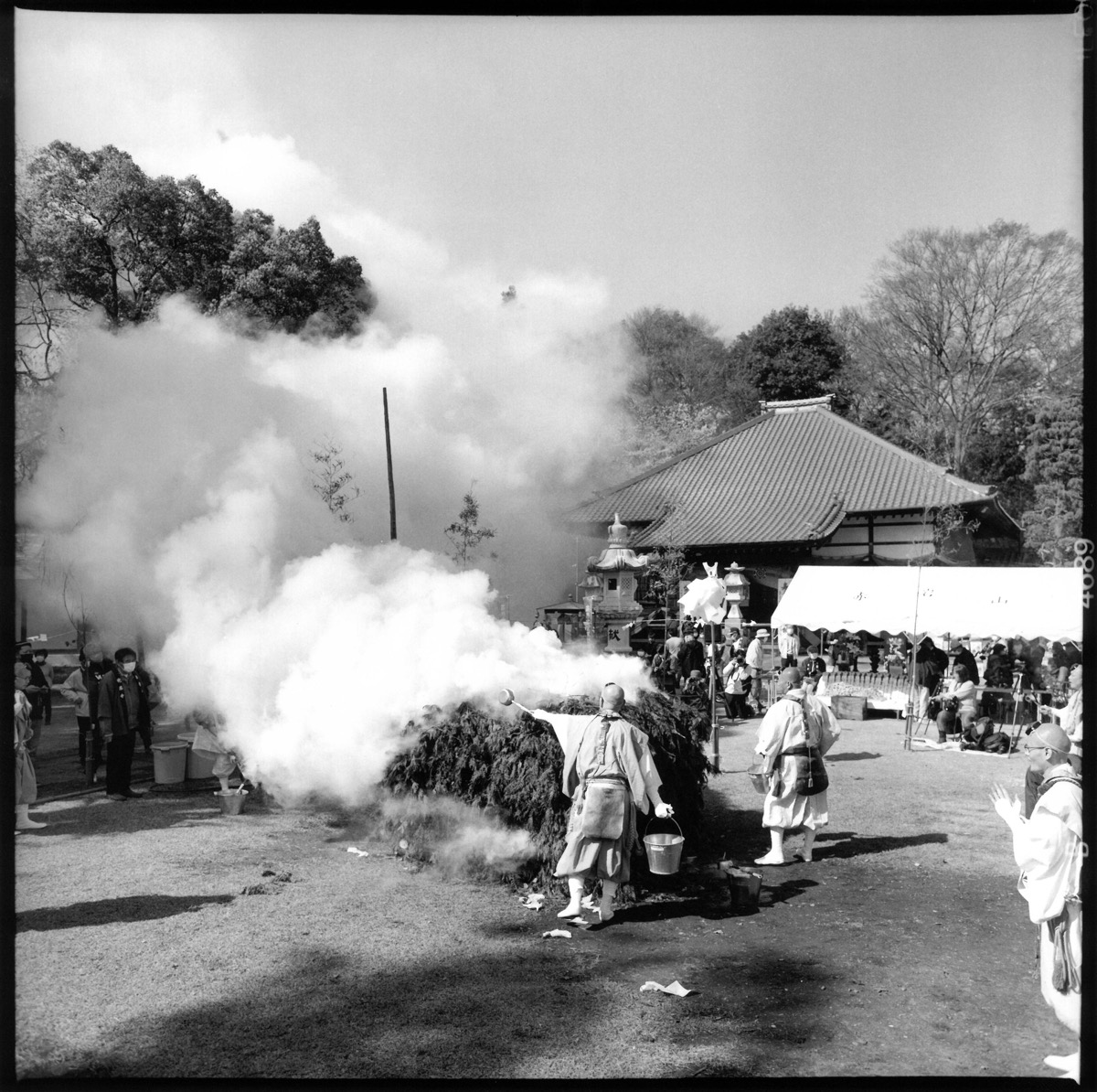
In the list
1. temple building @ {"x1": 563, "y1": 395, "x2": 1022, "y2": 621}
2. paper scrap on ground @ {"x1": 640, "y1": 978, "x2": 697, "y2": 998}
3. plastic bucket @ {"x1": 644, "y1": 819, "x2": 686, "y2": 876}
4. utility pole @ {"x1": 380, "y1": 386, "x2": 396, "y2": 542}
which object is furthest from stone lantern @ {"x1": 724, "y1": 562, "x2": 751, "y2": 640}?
paper scrap on ground @ {"x1": 640, "y1": 978, "x2": 697, "y2": 998}

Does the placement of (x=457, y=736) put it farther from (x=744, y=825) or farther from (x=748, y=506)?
(x=748, y=506)

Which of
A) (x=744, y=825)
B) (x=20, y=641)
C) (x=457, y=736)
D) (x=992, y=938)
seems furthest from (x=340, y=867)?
(x=20, y=641)

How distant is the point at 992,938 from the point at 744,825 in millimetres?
3358

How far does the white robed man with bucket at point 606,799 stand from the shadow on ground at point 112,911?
260cm

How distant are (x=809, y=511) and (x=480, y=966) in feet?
64.8

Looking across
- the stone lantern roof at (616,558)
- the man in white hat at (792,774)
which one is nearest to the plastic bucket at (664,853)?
the man in white hat at (792,774)

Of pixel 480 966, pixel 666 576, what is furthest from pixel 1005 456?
pixel 480 966

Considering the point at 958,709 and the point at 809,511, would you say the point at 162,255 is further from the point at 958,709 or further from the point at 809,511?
the point at 809,511

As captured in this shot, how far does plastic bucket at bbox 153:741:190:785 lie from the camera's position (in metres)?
10.5

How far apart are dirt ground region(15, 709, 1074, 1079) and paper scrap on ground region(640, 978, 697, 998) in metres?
0.07

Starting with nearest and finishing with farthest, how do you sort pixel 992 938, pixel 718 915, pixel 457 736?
pixel 992 938, pixel 718 915, pixel 457 736

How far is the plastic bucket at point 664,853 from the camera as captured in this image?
22.7 ft

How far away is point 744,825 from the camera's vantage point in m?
9.71

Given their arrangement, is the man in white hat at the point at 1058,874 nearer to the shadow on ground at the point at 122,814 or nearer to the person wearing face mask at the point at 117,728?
the shadow on ground at the point at 122,814
